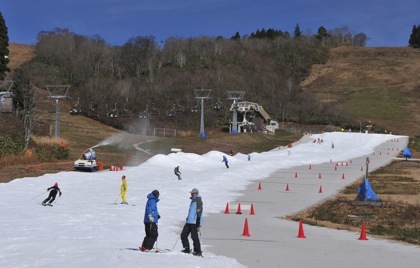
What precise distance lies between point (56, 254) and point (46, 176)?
2390cm

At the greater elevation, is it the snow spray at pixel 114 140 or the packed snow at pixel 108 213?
the snow spray at pixel 114 140

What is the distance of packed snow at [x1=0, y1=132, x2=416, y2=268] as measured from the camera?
14.2 metres

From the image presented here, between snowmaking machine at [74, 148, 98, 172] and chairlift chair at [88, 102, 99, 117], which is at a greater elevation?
chairlift chair at [88, 102, 99, 117]

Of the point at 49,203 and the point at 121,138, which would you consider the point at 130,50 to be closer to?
the point at 121,138

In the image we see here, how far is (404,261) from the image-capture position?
53.3 ft

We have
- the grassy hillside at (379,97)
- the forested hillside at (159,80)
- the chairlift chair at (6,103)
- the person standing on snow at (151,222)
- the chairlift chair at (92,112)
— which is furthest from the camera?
the grassy hillside at (379,97)

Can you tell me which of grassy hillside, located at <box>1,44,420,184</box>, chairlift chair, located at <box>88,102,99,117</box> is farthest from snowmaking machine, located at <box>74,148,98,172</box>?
chairlift chair, located at <box>88,102,99,117</box>

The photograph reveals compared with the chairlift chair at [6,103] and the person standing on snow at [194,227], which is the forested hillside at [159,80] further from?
the person standing on snow at [194,227]

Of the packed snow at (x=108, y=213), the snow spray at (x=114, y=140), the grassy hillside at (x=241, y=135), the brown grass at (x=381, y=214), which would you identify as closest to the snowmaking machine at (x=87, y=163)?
the grassy hillside at (x=241, y=135)

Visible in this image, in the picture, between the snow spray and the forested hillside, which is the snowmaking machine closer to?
the snow spray

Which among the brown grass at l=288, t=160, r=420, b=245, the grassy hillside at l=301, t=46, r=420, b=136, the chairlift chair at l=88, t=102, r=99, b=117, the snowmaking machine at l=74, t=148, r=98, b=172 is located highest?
the grassy hillside at l=301, t=46, r=420, b=136

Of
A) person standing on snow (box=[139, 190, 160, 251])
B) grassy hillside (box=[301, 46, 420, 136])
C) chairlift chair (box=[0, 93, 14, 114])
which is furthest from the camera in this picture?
grassy hillside (box=[301, 46, 420, 136])

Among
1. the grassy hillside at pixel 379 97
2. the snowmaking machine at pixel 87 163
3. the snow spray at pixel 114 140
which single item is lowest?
the snowmaking machine at pixel 87 163

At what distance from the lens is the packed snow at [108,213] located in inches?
558
